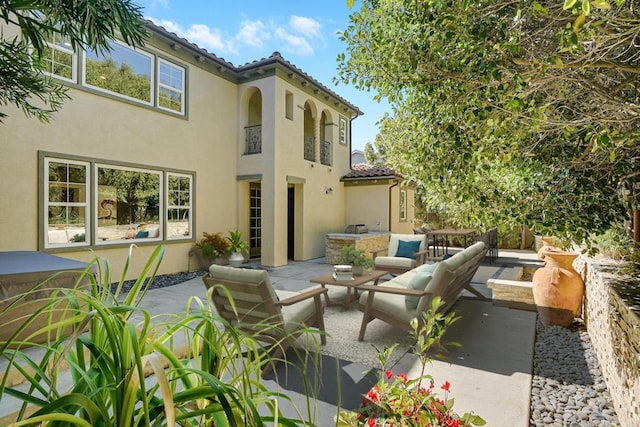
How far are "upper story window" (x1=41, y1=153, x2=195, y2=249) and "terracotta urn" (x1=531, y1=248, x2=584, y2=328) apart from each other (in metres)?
8.71

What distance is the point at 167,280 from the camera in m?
8.46

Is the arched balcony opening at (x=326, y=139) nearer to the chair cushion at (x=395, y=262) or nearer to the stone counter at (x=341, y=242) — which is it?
the stone counter at (x=341, y=242)

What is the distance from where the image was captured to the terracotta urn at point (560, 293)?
526 centimetres

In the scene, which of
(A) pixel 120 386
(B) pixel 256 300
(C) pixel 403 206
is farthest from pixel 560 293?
(C) pixel 403 206

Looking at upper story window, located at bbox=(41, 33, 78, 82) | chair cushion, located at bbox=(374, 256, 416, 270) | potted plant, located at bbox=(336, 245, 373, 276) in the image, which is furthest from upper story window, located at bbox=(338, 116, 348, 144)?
upper story window, located at bbox=(41, 33, 78, 82)

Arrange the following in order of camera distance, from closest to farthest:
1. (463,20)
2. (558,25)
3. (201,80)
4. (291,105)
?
(463,20)
(558,25)
(201,80)
(291,105)

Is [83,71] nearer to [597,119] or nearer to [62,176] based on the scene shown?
[62,176]

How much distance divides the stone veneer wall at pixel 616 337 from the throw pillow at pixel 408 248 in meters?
4.23

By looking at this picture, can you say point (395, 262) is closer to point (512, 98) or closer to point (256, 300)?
point (256, 300)

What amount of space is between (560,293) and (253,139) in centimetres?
938

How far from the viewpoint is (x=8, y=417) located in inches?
98.0

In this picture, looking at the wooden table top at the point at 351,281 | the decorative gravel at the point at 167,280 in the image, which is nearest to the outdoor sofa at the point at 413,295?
the wooden table top at the point at 351,281

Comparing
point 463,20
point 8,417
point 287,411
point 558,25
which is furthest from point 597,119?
point 8,417

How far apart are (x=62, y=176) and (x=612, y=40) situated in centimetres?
920
